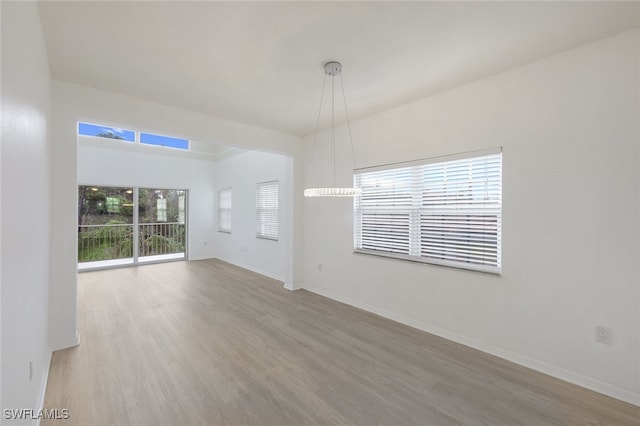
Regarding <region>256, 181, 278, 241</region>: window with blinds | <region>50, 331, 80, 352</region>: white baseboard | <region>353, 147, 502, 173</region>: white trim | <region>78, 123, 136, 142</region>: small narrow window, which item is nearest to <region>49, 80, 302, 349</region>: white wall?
<region>50, 331, 80, 352</region>: white baseboard

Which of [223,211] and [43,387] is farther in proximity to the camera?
[223,211]

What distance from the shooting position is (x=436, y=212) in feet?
10.6

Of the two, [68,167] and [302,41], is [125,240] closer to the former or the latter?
[68,167]

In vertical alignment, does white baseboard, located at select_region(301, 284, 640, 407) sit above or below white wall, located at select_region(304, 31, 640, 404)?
below

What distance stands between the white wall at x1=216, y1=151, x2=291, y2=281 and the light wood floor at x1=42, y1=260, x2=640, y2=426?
200cm

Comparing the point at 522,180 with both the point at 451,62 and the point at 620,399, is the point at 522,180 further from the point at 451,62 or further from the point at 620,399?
the point at 620,399

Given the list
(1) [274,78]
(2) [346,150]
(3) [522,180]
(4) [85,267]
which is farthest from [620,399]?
(4) [85,267]

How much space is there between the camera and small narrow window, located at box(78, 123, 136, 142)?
5.94 m

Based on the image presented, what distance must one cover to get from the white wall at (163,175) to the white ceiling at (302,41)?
406 centimetres

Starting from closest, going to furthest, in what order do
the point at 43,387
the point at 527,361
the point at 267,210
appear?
the point at 43,387, the point at 527,361, the point at 267,210

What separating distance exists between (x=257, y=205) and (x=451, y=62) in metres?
4.78

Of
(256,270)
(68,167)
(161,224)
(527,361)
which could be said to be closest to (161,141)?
(161,224)

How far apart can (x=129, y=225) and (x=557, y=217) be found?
316 inches

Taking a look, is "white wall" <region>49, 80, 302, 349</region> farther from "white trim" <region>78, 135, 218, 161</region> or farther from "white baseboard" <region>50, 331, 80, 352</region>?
"white trim" <region>78, 135, 218, 161</region>
